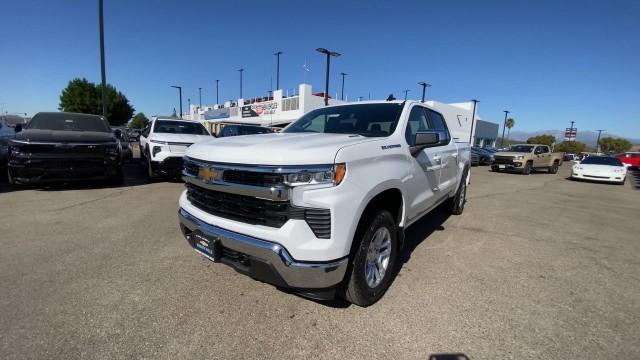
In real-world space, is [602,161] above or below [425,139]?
below

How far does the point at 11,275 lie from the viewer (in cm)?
296

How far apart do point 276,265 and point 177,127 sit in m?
8.18

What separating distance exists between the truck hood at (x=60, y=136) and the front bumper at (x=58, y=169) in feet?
1.33

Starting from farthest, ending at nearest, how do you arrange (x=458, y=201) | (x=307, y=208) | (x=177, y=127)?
1. (x=177, y=127)
2. (x=458, y=201)
3. (x=307, y=208)

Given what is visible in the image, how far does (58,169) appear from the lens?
615 cm

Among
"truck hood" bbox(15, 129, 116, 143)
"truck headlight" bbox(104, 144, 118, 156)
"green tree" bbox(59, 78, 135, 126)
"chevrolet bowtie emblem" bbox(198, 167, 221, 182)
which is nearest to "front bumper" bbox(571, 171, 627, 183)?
"chevrolet bowtie emblem" bbox(198, 167, 221, 182)

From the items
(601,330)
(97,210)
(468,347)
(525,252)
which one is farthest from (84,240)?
(525,252)

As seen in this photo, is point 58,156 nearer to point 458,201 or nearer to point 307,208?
point 307,208

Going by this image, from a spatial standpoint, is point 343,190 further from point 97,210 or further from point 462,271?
point 97,210

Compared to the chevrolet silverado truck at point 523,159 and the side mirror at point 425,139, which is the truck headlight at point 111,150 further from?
the chevrolet silverado truck at point 523,159

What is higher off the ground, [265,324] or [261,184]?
[261,184]

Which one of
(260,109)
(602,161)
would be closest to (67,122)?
(602,161)

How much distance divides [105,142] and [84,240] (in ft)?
11.7

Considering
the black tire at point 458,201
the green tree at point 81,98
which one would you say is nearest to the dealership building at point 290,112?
the green tree at point 81,98
